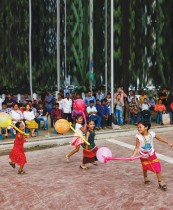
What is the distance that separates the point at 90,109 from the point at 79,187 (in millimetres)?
7506

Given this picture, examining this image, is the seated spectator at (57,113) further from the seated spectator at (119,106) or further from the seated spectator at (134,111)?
the seated spectator at (134,111)

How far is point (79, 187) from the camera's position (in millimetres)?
8320

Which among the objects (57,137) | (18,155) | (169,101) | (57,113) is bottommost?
(57,137)

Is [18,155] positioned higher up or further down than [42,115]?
further down

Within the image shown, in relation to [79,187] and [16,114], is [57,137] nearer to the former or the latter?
[16,114]

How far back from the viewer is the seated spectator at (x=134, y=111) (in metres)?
17.2

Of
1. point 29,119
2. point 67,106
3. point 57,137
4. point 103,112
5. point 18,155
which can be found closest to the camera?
point 18,155

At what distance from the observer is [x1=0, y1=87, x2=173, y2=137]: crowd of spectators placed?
47.6ft

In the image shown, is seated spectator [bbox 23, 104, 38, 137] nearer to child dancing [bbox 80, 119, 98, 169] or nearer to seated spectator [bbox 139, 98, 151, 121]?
child dancing [bbox 80, 119, 98, 169]

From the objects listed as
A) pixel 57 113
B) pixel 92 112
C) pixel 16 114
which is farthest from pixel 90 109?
pixel 16 114

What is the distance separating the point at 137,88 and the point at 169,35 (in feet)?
10.8

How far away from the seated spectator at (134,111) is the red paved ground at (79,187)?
21.3 ft

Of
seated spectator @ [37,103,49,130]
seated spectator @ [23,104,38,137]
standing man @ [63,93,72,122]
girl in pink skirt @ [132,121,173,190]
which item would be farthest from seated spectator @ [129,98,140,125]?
girl in pink skirt @ [132,121,173,190]

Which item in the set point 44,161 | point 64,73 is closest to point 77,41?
point 64,73
